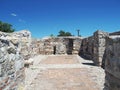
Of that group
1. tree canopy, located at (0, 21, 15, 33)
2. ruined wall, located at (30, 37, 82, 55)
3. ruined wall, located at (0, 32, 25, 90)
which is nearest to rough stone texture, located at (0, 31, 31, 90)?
ruined wall, located at (0, 32, 25, 90)

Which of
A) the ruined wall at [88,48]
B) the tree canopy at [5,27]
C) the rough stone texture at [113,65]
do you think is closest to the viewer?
the rough stone texture at [113,65]

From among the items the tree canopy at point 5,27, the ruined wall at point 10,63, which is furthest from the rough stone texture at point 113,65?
the tree canopy at point 5,27

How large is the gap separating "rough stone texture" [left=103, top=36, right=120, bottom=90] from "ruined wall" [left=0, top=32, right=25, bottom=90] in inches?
84.5

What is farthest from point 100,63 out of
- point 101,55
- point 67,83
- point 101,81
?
point 67,83

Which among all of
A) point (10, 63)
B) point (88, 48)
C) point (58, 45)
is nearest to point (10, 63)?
point (10, 63)

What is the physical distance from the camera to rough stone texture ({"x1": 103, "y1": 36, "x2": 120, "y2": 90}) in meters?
2.91

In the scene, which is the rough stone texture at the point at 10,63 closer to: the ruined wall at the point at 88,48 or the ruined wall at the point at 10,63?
the ruined wall at the point at 10,63

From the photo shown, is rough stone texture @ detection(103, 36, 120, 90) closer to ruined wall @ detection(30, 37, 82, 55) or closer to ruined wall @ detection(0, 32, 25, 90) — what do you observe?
ruined wall @ detection(0, 32, 25, 90)

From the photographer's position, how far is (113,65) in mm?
3119

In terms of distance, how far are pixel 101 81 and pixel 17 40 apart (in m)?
3.22

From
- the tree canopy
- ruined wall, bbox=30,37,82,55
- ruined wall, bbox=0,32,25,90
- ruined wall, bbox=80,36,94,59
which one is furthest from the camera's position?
the tree canopy

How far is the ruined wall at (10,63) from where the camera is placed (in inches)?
126

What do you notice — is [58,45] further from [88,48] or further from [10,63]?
[10,63]

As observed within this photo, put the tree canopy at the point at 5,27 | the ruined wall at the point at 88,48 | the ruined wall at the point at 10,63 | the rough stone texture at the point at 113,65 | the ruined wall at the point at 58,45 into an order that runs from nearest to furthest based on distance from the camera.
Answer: the rough stone texture at the point at 113,65, the ruined wall at the point at 10,63, the ruined wall at the point at 88,48, the ruined wall at the point at 58,45, the tree canopy at the point at 5,27
